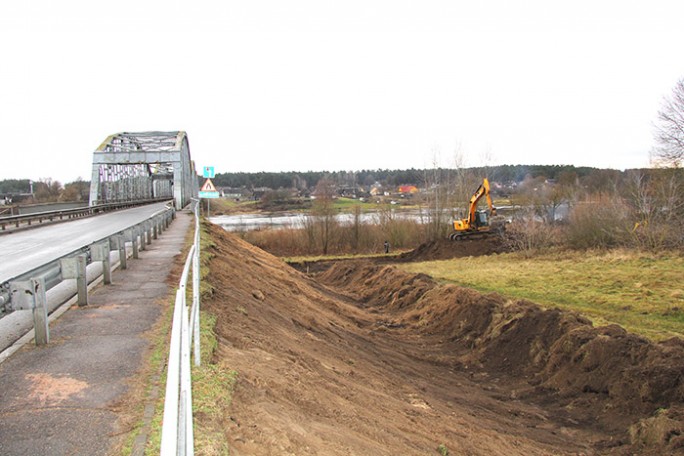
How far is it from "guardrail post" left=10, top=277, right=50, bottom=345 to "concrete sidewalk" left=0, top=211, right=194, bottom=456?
0.18 m

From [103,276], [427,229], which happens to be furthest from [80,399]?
[427,229]

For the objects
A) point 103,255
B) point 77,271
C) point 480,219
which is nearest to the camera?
point 77,271

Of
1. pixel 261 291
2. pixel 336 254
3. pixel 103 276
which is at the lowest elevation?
pixel 336 254

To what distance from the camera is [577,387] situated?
37.2ft

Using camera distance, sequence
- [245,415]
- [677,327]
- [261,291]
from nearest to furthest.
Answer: [245,415], [677,327], [261,291]

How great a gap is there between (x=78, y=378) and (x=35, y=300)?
1549 millimetres

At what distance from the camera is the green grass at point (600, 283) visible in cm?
1519

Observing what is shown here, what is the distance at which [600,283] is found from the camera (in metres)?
20.9

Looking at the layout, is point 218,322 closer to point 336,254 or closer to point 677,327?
point 677,327

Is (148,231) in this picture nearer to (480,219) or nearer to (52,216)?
(52,216)

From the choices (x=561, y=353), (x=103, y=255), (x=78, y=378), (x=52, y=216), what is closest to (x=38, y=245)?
(x=103, y=255)

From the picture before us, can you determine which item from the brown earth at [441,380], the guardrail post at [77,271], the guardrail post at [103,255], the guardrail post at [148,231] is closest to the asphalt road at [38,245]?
the guardrail post at [103,255]

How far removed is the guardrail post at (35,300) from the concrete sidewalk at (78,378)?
183 millimetres

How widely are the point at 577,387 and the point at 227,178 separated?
565ft
